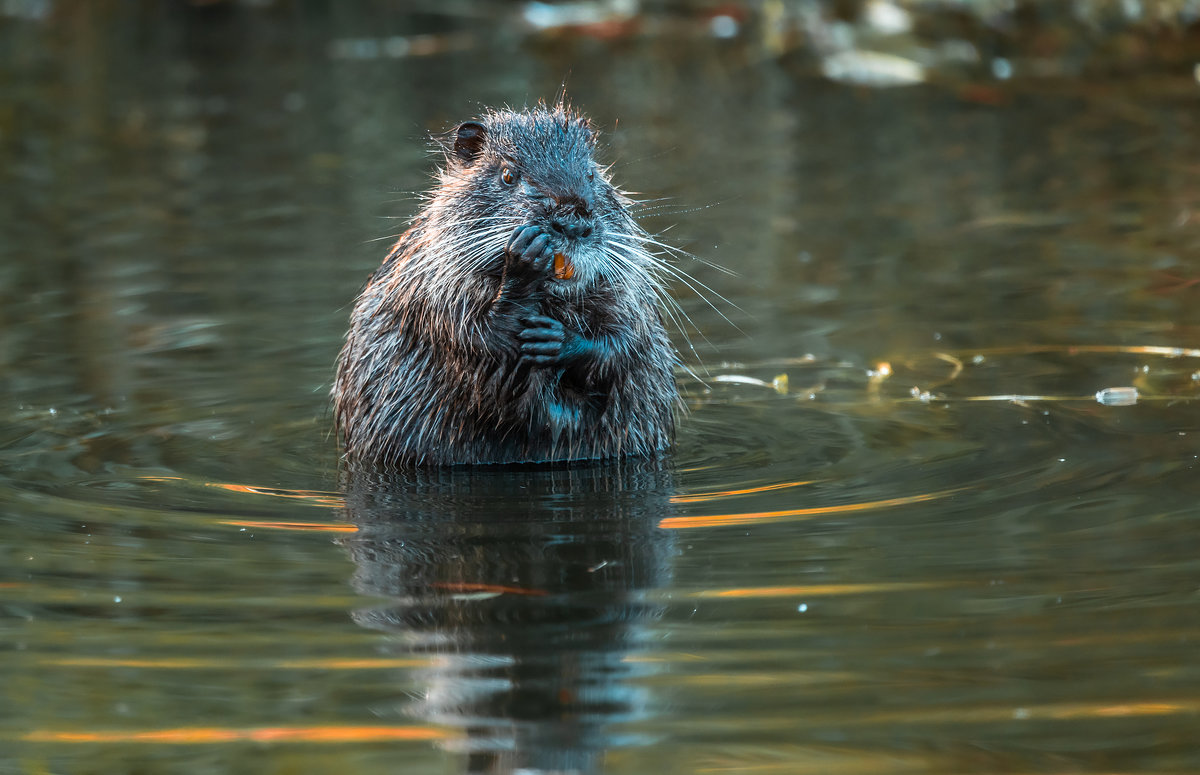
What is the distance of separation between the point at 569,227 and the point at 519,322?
Answer: 0.44 meters

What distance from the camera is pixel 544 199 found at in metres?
4.72

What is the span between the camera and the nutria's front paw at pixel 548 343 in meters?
4.86

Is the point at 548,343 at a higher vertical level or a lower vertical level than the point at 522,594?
higher

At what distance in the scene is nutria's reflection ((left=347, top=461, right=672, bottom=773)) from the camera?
2934 mm

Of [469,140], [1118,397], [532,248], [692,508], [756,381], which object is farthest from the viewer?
[756,381]

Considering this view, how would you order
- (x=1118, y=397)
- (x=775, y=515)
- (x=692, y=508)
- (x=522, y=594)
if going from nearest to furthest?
(x=522, y=594) → (x=775, y=515) → (x=692, y=508) → (x=1118, y=397)

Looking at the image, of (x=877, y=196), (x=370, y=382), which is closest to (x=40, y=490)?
(x=370, y=382)

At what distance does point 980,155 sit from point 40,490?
286 inches

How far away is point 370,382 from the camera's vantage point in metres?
5.36

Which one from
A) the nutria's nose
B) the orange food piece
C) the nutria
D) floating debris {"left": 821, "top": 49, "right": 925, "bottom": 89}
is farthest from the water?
floating debris {"left": 821, "top": 49, "right": 925, "bottom": 89}

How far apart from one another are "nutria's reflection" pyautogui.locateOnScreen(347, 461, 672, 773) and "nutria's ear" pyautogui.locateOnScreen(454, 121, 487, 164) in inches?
38.5

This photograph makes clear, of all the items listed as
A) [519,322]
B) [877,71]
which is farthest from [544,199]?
[877,71]

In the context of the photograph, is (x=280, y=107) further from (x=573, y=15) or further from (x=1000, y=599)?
(x=1000, y=599)

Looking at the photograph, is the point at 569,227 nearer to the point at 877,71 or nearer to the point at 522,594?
the point at 522,594
